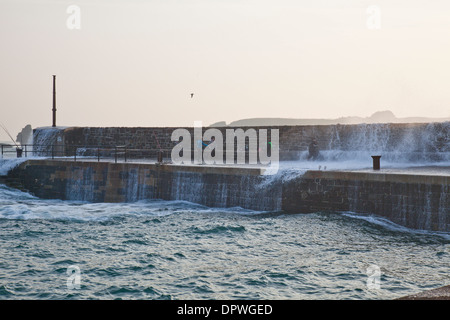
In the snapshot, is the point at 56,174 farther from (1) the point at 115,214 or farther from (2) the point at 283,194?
(2) the point at 283,194

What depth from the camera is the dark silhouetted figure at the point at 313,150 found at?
68.8 feet

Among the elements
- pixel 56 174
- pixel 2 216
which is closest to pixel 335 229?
pixel 2 216

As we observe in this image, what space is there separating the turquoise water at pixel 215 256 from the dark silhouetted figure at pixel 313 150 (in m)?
6.20

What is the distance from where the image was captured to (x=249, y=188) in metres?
16.2

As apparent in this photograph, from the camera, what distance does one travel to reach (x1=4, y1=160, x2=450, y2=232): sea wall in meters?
12.7

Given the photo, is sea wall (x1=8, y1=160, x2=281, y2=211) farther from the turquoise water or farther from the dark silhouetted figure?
the dark silhouetted figure

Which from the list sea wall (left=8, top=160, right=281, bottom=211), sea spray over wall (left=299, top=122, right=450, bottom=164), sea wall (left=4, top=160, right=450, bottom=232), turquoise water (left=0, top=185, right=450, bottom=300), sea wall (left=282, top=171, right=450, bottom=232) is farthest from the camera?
sea spray over wall (left=299, top=122, right=450, bottom=164)

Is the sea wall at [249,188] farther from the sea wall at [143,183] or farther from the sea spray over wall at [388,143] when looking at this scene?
the sea spray over wall at [388,143]

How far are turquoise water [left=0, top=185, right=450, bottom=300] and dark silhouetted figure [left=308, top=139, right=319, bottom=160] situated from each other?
620cm

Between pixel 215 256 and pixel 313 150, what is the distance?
1165cm

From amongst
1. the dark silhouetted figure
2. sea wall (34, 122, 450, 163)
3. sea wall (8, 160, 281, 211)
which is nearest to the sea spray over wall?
sea wall (34, 122, 450, 163)

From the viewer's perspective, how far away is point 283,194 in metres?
15.6
